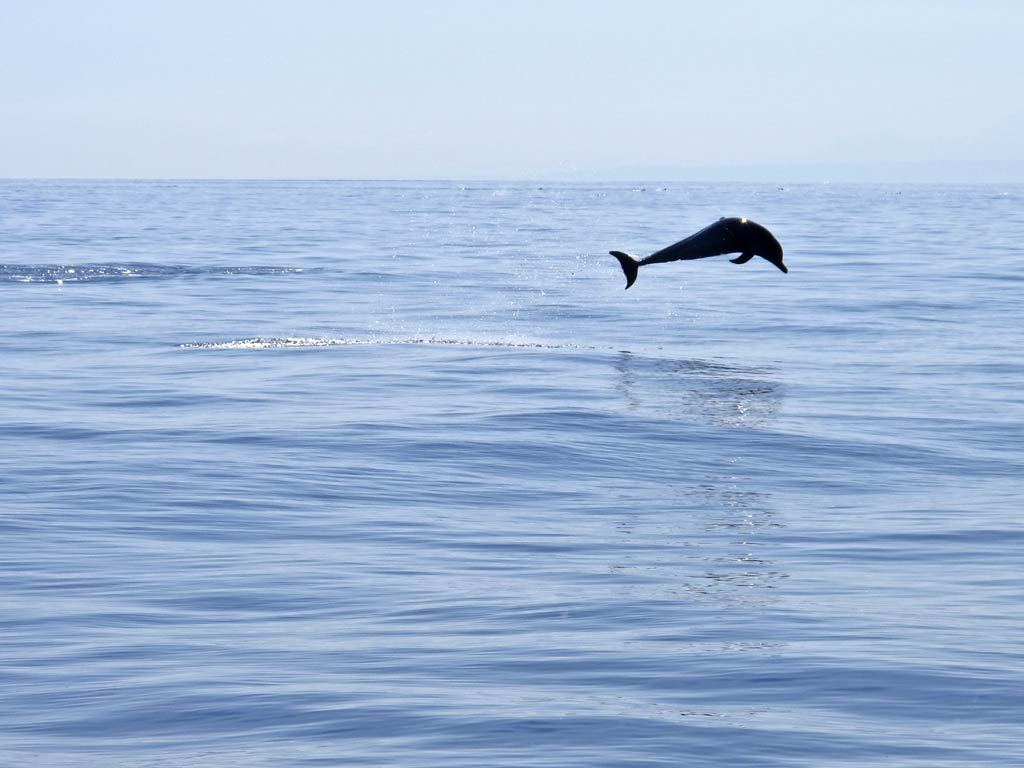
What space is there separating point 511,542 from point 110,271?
33187mm

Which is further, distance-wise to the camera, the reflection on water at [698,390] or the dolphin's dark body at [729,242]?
the dolphin's dark body at [729,242]

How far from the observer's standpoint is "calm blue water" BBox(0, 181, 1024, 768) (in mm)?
7910

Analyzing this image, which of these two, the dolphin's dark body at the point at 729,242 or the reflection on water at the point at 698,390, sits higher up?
the dolphin's dark body at the point at 729,242

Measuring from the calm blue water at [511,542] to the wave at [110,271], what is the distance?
11.3 m

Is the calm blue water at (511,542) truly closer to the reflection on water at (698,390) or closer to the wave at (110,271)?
the reflection on water at (698,390)

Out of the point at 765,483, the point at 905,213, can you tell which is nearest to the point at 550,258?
the point at 765,483

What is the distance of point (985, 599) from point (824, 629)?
1524 mm

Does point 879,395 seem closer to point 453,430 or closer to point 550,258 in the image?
point 453,430

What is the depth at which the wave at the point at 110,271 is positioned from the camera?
133 ft

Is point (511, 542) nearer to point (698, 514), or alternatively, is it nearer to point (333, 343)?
point (698, 514)

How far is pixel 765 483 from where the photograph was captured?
49.0ft

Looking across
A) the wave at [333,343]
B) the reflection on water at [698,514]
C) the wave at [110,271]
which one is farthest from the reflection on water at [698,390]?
the wave at [110,271]

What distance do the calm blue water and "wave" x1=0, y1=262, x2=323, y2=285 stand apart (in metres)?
11.3

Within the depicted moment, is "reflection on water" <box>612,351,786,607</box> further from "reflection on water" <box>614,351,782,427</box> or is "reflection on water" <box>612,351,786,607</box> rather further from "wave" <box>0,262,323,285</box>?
"wave" <box>0,262,323,285</box>
